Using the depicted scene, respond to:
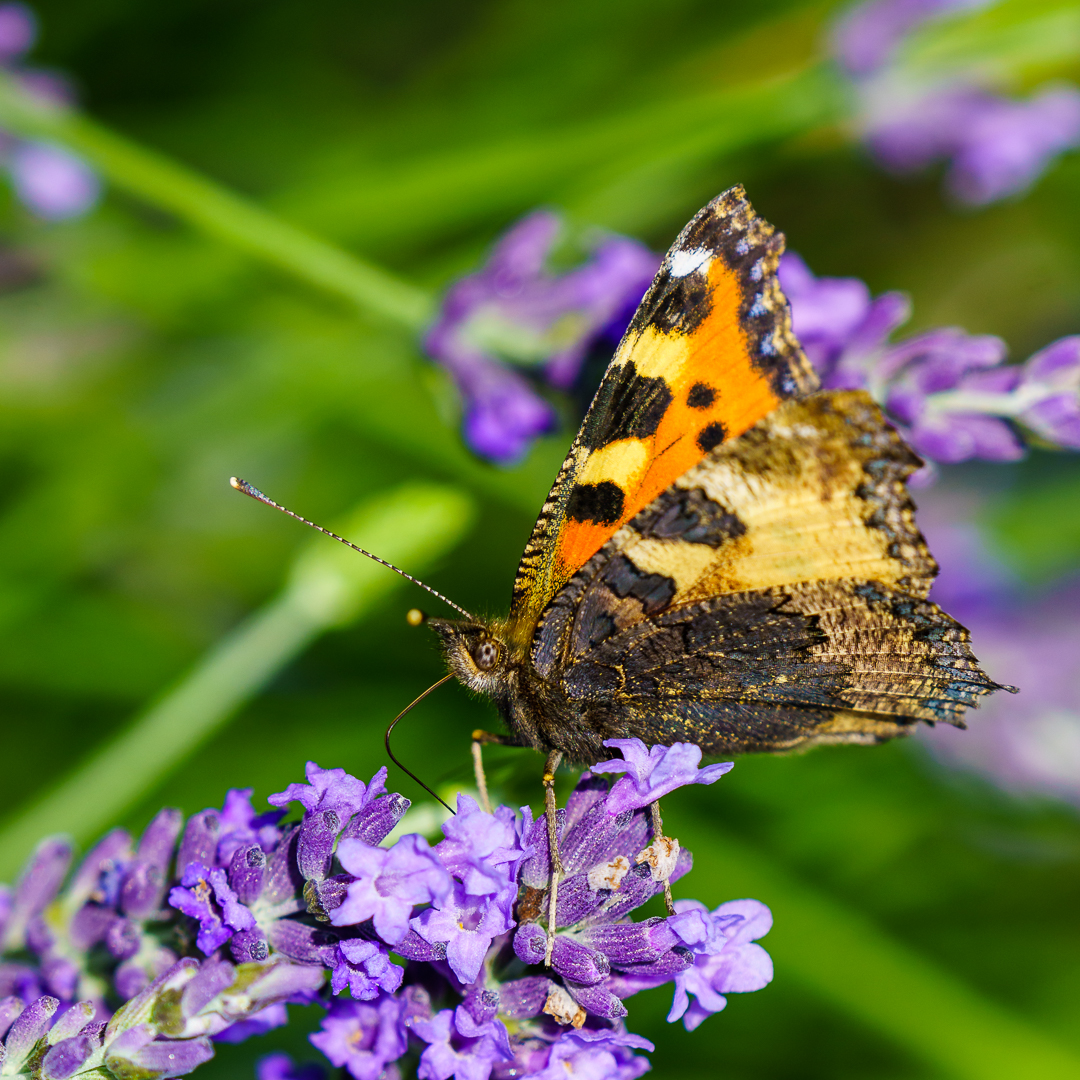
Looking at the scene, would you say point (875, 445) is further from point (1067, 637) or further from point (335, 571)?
point (1067, 637)

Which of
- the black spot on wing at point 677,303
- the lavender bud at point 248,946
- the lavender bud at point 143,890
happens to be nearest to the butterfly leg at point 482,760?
the lavender bud at point 248,946

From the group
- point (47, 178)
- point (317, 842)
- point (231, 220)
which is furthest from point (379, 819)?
point (47, 178)

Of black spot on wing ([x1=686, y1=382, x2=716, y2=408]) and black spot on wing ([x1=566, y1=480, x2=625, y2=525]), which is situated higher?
black spot on wing ([x1=686, y1=382, x2=716, y2=408])

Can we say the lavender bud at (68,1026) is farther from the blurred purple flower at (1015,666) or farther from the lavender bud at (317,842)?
the blurred purple flower at (1015,666)

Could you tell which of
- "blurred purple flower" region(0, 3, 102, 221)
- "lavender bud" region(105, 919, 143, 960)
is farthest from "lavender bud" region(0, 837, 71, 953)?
"blurred purple flower" region(0, 3, 102, 221)

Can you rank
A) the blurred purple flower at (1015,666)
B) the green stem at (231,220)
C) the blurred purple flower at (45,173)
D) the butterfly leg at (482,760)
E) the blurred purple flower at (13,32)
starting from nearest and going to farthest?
the butterfly leg at (482,760) < the green stem at (231,220) < the blurred purple flower at (13,32) < the blurred purple flower at (45,173) < the blurred purple flower at (1015,666)

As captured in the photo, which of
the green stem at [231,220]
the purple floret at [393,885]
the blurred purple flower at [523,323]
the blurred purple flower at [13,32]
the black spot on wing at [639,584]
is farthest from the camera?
the blurred purple flower at [13,32]

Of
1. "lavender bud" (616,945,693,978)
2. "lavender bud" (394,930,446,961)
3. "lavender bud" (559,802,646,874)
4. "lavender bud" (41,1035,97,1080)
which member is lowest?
"lavender bud" (41,1035,97,1080)

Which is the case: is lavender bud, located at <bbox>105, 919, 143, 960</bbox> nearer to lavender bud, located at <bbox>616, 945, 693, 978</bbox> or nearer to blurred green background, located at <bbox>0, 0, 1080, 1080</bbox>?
lavender bud, located at <bbox>616, 945, 693, 978</bbox>
